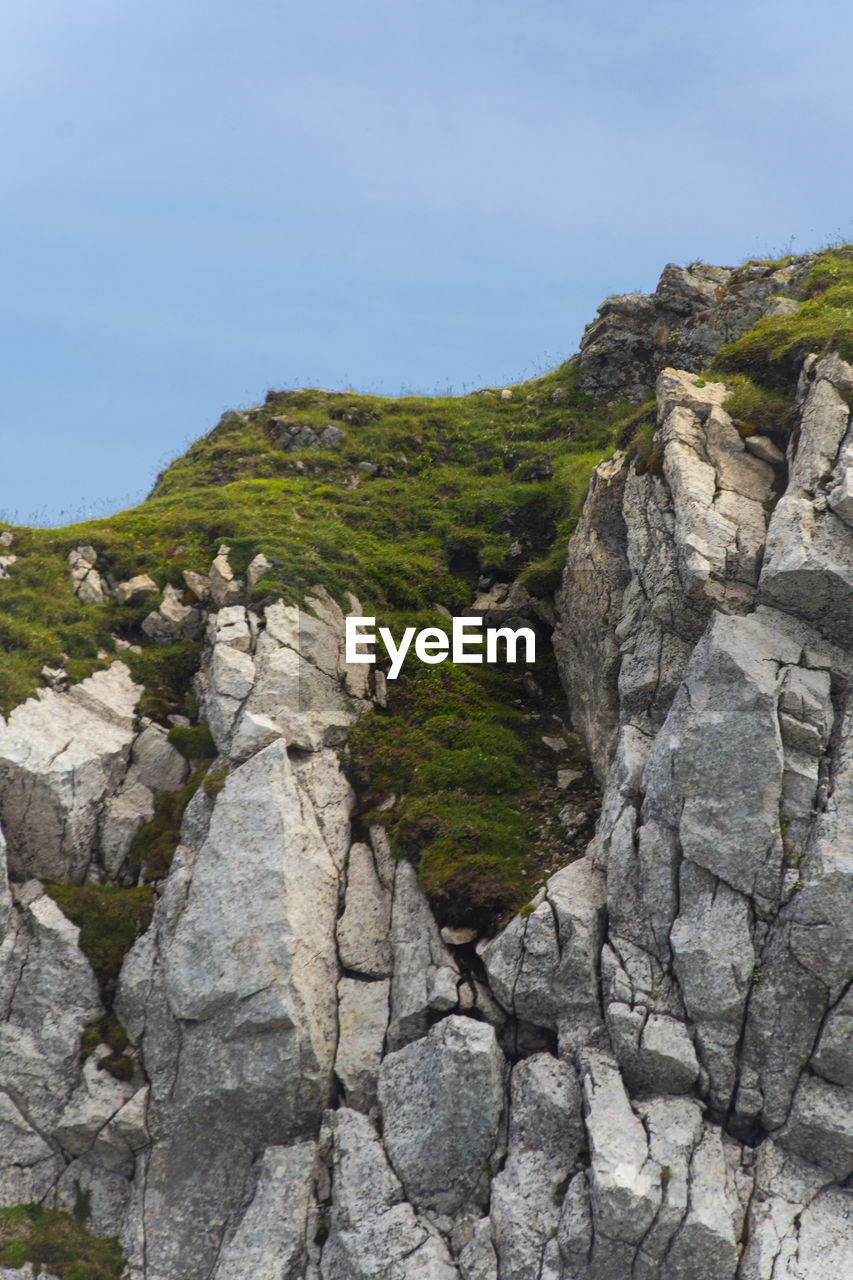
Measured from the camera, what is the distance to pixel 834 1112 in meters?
17.0

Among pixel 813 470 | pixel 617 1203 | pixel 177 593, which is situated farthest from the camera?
pixel 177 593

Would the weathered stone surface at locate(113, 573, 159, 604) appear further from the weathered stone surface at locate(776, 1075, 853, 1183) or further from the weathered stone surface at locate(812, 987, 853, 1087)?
the weathered stone surface at locate(776, 1075, 853, 1183)

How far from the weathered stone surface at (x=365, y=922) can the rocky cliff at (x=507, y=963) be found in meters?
0.09

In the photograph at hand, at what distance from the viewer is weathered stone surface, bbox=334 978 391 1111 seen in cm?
2034

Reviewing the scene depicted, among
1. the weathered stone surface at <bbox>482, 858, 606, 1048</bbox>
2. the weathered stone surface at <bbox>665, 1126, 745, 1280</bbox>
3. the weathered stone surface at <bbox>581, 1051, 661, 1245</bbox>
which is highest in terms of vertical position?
the weathered stone surface at <bbox>482, 858, 606, 1048</bbox>

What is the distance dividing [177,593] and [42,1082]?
15775 millimetres

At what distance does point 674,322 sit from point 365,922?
3156cm

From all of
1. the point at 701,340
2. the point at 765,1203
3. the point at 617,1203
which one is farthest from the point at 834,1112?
the point at 701,340

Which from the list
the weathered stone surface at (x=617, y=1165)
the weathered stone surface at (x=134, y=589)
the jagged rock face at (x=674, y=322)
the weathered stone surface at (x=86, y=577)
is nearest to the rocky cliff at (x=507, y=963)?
the weathered stone surface at (x=617, y=1165)

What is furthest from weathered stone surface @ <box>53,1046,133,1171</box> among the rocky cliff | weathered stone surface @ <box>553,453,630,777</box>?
weathered stone surface @ <box>553,453,630,777</box>

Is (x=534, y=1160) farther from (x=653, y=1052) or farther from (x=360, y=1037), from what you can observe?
(x=360, y=1037)

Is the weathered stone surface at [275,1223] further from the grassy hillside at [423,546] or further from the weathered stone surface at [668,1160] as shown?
the weathered stone surface at [668,1160]

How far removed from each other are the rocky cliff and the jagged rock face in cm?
1207

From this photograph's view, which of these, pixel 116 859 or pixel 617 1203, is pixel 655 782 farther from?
pixel 116 859
